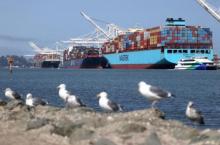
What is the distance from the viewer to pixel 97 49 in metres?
147

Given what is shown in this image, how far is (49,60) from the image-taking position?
187500 mm

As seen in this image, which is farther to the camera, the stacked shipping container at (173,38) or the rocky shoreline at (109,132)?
the stacked shipping container at (173,38)

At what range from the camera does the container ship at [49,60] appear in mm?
181512

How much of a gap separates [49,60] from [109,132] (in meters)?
177

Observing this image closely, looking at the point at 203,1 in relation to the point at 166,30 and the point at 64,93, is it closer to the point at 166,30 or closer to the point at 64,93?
the point at 166,30

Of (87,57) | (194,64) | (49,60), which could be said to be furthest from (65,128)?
(49,60)

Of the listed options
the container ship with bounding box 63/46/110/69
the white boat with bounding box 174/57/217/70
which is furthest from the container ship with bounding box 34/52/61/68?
the white boat with bounding box 174/57/217/70

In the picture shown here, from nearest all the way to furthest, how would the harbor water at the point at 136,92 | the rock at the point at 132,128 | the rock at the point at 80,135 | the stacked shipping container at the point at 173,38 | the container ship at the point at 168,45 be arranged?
the rock at the point at 80,135 < the rock at the point at 132,128 < the harbor water at the point at 136,92 < the container ship at the point at 168,45 < the stacked shipping container at the point at 173,38

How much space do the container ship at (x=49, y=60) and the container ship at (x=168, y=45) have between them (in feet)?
216

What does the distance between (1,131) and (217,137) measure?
15.1ft

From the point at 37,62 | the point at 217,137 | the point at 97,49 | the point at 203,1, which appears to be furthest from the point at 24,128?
the point at 37,62

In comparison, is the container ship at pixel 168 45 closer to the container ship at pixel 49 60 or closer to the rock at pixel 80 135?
the container ship at pixel 49 60

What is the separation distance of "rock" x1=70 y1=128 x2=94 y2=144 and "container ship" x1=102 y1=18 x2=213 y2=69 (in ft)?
308

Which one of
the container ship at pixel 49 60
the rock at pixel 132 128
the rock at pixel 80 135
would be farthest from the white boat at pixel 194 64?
the rock at pixel 80 135
